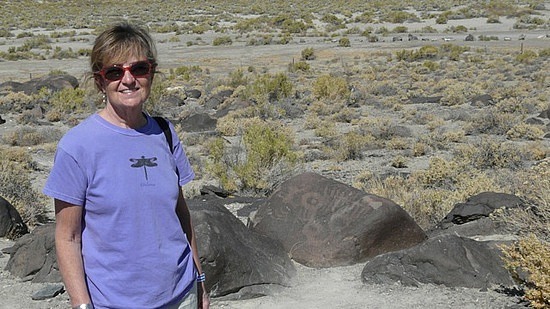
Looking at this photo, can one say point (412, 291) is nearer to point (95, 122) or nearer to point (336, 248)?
point (336, 248)

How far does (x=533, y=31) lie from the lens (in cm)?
5000

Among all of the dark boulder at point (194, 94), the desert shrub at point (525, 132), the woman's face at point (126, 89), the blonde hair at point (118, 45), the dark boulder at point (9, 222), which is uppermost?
the blonde hair at point (118, 45)

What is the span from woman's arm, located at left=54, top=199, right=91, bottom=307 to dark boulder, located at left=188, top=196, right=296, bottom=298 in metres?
3.69

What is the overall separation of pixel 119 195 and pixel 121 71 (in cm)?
49

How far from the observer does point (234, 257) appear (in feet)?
22.4

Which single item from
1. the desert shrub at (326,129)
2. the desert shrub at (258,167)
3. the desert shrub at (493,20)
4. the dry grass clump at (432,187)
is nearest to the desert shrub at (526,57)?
the desert shrub at (326,129)

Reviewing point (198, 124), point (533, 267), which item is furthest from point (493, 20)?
point (533, 267)

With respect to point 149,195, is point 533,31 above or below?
below

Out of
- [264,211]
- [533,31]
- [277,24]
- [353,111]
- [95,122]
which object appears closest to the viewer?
[95,122]

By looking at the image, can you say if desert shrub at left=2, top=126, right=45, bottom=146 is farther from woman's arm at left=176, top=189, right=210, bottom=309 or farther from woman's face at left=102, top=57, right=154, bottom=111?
woman's face at left=102, top=57, right=154, bottom=111

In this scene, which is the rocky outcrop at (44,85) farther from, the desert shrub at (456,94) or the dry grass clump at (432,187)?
the dry grass clump at (432,187)

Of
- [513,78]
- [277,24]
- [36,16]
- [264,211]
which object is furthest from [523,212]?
[36,16]

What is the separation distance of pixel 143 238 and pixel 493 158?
11.7 metres

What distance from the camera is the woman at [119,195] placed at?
287 centimetres
